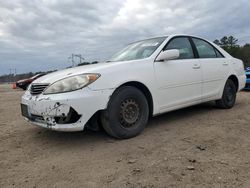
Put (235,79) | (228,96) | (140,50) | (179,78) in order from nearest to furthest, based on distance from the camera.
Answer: (179,78) < (140,50) < (228,96) < (235,79)

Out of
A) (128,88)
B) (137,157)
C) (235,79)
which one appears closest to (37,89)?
(128,88)

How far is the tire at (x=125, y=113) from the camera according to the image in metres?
3.37

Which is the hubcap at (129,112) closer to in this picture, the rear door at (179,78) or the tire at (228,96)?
the rear door at (179,78)

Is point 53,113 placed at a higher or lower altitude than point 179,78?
lower

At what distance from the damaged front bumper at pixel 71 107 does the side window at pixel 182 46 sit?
168 centimetres

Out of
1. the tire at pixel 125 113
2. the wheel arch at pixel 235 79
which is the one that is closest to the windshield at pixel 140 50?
the tire at pixel 125 113

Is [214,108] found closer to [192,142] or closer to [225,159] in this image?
[192,142]

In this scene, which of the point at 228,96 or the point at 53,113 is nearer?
the point at 53,113

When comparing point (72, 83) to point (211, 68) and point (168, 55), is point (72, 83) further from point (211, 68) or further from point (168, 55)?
point (211, 68)

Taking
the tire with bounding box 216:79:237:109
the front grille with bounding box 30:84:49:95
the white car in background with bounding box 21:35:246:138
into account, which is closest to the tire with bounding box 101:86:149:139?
the white car in background with bounding box 21:35:246:138

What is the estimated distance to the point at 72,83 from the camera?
3.29 meters

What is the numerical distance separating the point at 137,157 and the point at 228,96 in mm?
3355

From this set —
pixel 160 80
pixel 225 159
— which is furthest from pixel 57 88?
pixel 225 159

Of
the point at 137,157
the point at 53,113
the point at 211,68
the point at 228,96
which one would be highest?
the point at 211,68
